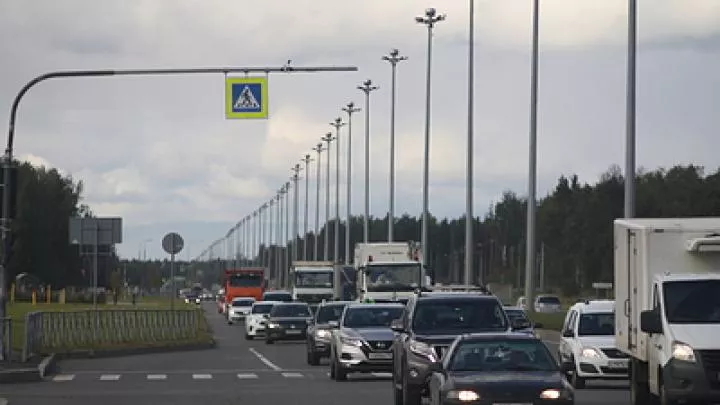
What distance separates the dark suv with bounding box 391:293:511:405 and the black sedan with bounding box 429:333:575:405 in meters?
2.95

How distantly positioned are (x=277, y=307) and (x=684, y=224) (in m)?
34.5

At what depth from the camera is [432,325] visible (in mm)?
24438

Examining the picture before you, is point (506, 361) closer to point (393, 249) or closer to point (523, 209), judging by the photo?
point (393, 249)

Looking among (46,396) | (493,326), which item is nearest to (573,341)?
(493,326)

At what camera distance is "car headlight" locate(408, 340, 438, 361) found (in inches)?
901

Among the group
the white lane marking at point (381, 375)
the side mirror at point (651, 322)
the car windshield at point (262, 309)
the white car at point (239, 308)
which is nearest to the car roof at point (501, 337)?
the side mirror at point (651, 322)

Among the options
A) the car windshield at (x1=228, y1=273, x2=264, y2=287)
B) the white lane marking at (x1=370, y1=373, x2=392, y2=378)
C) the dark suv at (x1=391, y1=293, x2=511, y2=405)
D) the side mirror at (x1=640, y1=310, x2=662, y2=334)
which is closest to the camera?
the side mirror at (x1=640, y1=310, x2=662, y2=334)

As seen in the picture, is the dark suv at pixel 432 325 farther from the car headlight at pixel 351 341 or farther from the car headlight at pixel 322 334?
the car headlight at pixel 322 334

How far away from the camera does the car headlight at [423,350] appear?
2289cm

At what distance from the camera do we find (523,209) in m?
182

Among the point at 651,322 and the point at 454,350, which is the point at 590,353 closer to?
the point at 651,322

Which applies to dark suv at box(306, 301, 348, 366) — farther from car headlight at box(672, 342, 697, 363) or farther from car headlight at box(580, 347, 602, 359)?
car headlight at box(672, 342, 697, 363)

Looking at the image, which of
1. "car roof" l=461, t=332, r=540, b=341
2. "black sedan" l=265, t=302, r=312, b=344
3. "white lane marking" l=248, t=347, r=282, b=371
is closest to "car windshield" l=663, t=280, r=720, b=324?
Result: "car roof" l=461, t=332, r=540, b=341

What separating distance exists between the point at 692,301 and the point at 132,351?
2856 cm
